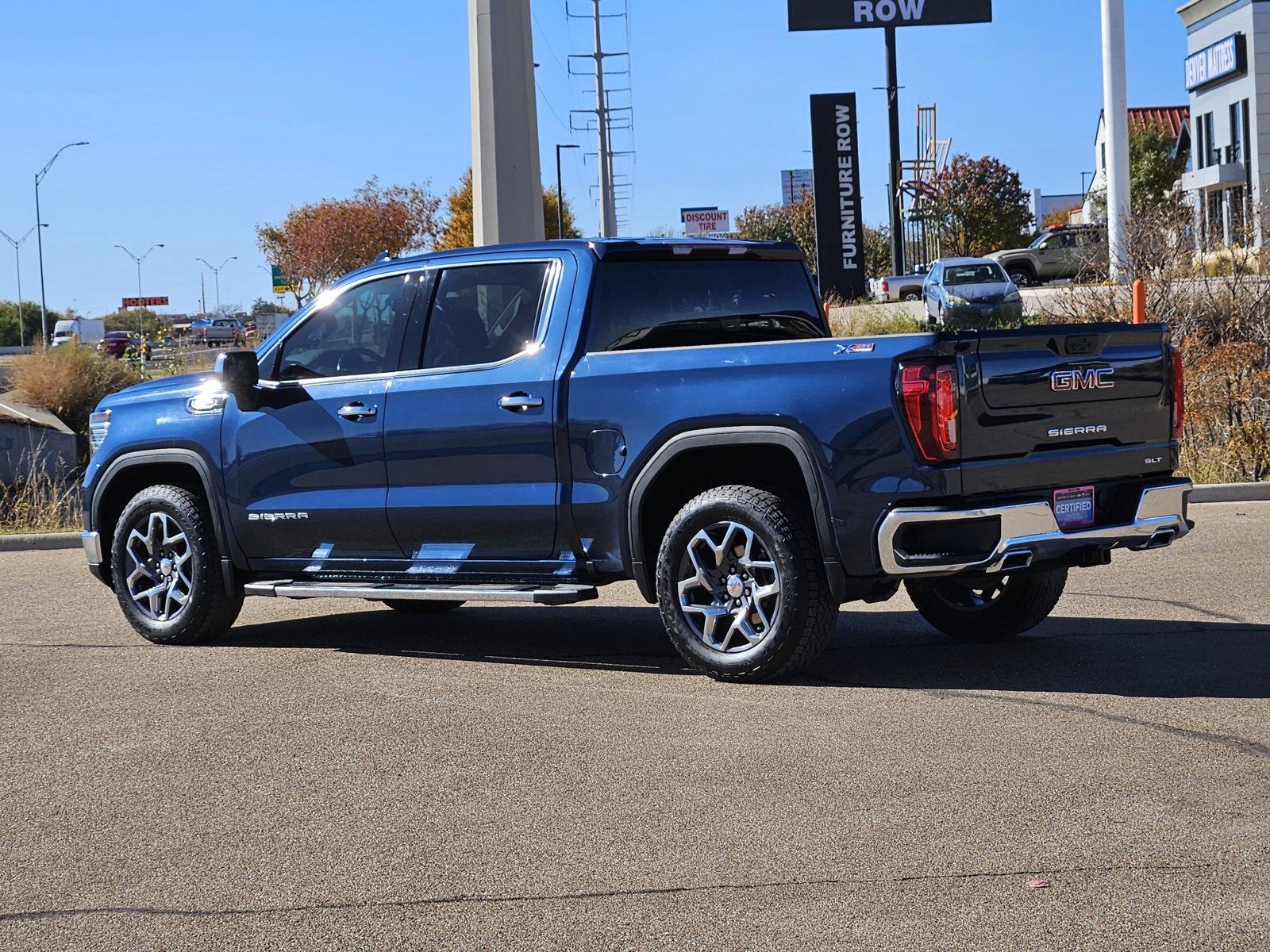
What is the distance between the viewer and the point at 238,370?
848cm

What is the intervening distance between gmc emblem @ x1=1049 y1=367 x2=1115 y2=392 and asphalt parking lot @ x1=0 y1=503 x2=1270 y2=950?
1.27 metres

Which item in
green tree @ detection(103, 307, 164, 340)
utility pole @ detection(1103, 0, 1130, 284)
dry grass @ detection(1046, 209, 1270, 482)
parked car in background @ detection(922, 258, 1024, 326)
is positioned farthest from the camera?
green tree @ detection(103, 307, 164, 340)

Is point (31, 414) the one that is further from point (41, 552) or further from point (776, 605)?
point (776, 605)

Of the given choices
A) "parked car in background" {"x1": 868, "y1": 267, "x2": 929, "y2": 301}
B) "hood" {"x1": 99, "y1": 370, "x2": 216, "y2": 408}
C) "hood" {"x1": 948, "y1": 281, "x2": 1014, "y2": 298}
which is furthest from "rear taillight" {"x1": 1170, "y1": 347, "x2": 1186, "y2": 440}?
"parked car in background" {"x1": 868, "y1": 267, "x2": 929, "y2": 301}

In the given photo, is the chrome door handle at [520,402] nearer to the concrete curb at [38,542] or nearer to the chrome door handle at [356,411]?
A: the chrome door handle at [356,411]

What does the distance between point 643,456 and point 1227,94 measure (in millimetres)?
62190

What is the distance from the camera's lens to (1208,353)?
15.7 metres

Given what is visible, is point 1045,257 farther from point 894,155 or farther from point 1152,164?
point 1152,164

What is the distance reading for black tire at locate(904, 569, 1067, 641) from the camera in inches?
318

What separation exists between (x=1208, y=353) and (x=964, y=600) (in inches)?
335

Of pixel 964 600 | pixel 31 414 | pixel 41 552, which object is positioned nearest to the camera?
pixel 964 600

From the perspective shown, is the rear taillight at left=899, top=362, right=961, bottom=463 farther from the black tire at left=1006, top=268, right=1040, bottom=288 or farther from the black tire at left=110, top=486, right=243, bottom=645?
the black tire at left=1006, top=268, right=1040, bottom=288

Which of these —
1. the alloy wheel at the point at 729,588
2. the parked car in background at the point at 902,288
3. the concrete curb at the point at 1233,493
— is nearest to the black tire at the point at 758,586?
the alloy wheel at the point at 729,588

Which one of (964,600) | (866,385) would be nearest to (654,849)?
(866,385)
